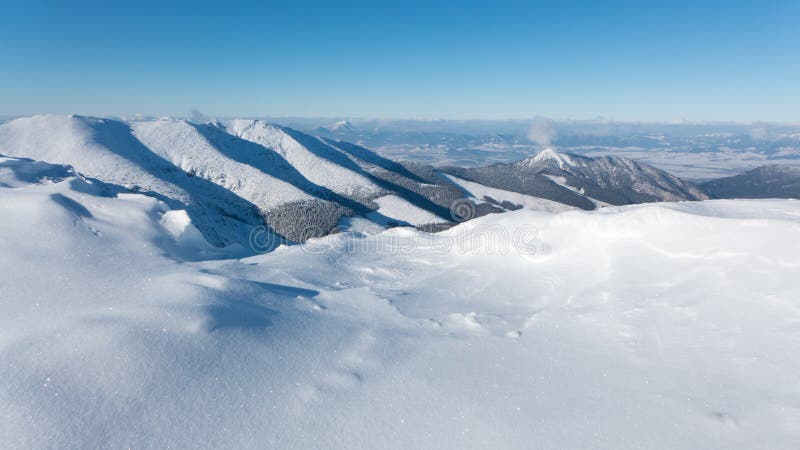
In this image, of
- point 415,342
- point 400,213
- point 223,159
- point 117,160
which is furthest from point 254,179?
point 415,342

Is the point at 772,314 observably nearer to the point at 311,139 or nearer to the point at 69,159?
the point at 69,159

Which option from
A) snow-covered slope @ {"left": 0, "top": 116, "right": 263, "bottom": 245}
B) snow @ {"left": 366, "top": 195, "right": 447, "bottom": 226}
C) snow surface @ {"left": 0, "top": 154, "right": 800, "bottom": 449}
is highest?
snow-covered slope @ {"left": 0, "top": 116, "right": 263, "bottom": 245}

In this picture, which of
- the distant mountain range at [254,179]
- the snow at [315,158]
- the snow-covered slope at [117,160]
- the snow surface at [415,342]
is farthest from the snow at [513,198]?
the snow surface at [415,342]

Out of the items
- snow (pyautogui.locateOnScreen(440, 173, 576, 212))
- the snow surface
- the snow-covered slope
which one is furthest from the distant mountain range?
the snow surface

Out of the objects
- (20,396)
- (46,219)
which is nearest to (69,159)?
(46,219)

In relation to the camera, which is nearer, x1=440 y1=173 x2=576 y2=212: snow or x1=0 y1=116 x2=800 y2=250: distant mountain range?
x1=0 y1=116 x2=800 y2=250: distant mountain range

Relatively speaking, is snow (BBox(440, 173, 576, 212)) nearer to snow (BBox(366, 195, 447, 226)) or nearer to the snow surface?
snow (BBox(366, 195, 447, 226))
